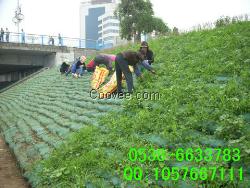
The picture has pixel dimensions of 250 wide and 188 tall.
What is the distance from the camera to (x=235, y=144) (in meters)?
3.90

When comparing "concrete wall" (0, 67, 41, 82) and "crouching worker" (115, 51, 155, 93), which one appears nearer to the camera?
"crouching worker" (115, 51, 155, 93)

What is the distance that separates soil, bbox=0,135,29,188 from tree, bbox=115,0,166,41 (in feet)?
86.8

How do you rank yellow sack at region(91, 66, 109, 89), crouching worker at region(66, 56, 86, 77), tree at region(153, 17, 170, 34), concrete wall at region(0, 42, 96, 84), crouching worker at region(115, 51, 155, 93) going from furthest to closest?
tree at region(153, 17, 170, 34) → concrete wall at region(0, 42, 96, 84) → crouching worker at region(66, 56, 86, 77) → yellow sack at region(91, 66, 109, 89) → crouching worker at region(115, 51, 155, 93)

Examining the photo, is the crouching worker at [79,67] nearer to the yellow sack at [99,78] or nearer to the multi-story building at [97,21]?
the yellow sack at [99,78]

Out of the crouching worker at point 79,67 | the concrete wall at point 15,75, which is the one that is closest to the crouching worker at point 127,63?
the crouching worker at point 79,67

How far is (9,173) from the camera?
6672 millimetres

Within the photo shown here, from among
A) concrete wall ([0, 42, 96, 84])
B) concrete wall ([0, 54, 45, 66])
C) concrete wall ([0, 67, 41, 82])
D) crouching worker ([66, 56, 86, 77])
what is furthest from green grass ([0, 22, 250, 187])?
concrete wall ([0, 67, 41, 82])

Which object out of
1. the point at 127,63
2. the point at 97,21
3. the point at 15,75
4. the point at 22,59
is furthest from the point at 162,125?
the point at 97,21

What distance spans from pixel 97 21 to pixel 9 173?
122 m

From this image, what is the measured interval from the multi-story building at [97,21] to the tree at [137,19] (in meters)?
79.2

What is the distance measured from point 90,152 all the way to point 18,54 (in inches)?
980

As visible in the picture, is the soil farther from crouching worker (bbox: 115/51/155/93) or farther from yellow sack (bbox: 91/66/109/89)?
yellow sack (bbox: 91/66/109/89)

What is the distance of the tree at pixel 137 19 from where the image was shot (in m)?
33.3

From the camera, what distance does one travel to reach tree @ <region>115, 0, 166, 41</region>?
109ft
